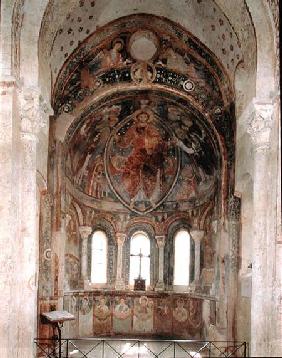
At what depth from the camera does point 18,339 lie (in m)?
9.93

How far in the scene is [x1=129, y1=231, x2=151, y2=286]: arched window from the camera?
18969 mm

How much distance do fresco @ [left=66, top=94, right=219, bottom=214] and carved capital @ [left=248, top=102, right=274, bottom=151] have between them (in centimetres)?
575

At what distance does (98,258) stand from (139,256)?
53.8 inches

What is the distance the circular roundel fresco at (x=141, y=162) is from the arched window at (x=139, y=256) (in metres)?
0.97

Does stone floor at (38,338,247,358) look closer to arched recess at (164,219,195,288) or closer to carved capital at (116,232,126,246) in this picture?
arched recess at (164,219,195,288)

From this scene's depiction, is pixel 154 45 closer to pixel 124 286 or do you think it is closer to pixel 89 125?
pixel 89 125

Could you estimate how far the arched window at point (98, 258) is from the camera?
61.2ft

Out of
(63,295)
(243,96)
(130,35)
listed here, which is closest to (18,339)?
(63,295)

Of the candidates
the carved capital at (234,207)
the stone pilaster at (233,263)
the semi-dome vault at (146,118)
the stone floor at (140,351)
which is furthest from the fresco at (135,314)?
the carved capital at (234,207)

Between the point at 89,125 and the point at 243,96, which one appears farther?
the point at 89,125

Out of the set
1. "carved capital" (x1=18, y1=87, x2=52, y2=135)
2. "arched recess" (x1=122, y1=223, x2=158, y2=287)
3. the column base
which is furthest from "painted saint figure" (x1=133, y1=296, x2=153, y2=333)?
"carved capital" (x1=18, y1=87, x2=52, y2=135)

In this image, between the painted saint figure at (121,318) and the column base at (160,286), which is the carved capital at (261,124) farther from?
the painted saint figure at (121,318)

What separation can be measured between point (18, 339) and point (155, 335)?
29.0 ft

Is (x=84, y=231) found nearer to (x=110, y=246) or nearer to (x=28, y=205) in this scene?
(x=110, y=246)
